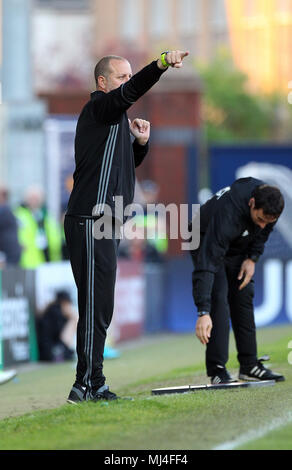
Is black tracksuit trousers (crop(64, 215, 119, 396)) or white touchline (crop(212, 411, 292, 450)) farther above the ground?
black tracksuit trousers (crop(64, 215, 119, 396))

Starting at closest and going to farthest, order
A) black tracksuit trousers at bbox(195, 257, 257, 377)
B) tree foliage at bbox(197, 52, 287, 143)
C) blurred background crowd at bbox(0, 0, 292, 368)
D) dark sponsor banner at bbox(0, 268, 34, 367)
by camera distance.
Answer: black tracksuit trousers at bbox(195, 257, 257, 377) < dark sponsor banner at bbox(0, 268, 34, 367) < blurred background crowd at bbox(0, 0, 292, 368) < tree foliage at bbox(197, 52, 287, 143)

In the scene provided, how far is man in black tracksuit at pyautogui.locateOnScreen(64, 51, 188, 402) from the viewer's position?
758 cm

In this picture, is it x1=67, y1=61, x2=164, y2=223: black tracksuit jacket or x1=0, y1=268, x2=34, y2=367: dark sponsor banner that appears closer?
x1=67, y1=61, x2=164, y2=223: black tracksuit jacket

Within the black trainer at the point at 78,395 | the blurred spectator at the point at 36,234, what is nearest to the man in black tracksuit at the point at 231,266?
the black trainer at the point at 78,395

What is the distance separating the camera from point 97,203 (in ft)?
25.1

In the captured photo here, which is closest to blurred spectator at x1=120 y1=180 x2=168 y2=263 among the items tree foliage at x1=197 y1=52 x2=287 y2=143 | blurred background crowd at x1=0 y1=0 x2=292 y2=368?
blurred background crowd at x1=0 y1=0 x2=292 y2=368

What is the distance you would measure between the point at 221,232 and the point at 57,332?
7266 mm

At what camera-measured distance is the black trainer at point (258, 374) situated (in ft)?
29.5

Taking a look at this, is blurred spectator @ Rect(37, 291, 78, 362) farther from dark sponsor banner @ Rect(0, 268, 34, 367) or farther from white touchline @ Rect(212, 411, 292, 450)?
white touchline @ Rect(212, 411, 292, 450)

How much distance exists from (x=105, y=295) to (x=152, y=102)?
100 feet

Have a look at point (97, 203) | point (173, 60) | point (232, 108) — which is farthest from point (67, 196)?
point (232, 108)

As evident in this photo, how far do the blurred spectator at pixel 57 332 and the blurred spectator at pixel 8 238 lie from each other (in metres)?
2.52

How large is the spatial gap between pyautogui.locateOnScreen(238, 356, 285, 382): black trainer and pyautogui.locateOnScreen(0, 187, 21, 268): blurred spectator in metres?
9.20
